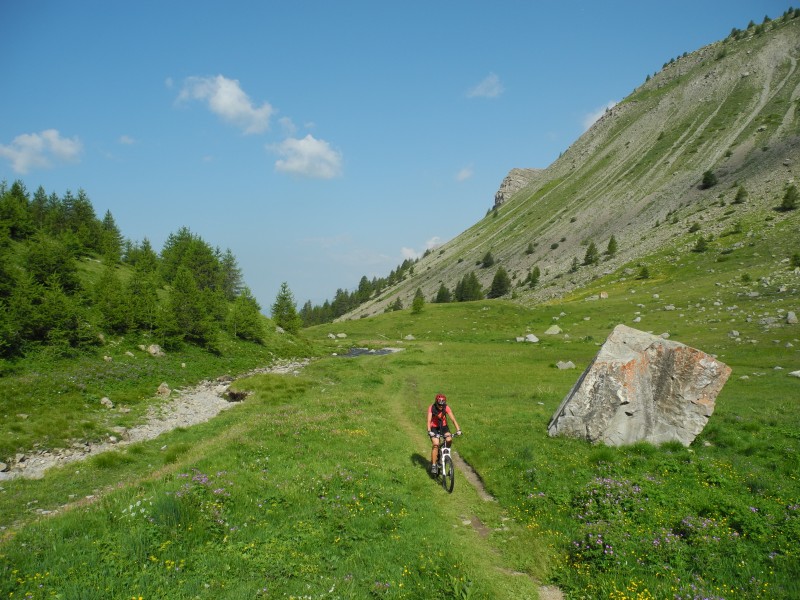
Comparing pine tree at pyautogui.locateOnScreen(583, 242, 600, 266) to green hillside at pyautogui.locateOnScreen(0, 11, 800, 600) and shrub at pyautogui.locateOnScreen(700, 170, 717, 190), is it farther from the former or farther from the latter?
green hillside at pyautogui.locateOnScreen(0, 11, 800, 600)

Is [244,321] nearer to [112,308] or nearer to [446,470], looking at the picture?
[112,308]

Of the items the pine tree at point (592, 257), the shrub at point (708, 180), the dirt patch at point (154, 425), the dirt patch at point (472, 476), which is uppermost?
the shrub at point (708, 180)

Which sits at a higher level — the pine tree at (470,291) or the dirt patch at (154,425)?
the pine tree at (470,291)

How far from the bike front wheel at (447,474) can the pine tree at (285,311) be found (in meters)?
60.3

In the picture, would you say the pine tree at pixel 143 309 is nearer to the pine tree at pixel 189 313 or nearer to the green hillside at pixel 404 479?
the green hillside at pixel 404 479

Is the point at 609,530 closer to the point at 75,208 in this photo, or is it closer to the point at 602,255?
the point at 75,208

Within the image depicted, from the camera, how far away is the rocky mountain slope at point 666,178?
92688 millimetres

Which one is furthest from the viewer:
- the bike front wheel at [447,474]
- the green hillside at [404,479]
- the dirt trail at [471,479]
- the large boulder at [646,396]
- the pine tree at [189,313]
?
the pine tree at [189,313]

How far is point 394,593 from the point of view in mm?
8969

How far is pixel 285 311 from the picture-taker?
7406 cm

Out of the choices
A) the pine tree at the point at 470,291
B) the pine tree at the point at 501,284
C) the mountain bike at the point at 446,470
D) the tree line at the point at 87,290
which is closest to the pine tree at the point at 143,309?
the tree line at the point at 87,290

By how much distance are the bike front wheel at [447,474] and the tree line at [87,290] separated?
116 ft

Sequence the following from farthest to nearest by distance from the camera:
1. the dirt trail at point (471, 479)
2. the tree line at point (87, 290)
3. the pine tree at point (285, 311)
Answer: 1. the pine tree at point (285, 311)
2. the tree line at point (87, 290)
3. the dirt trail at point (471, 479)

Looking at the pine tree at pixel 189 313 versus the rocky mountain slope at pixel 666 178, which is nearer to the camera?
the pine tree at pixel 189 313
